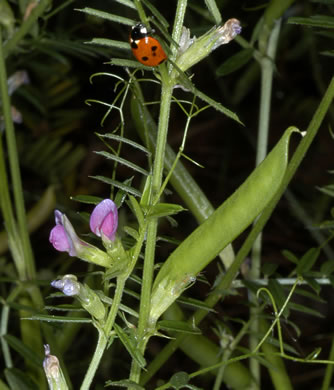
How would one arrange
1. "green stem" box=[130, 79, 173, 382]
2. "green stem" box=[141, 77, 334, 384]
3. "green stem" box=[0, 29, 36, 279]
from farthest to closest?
"green stem" box=[0, 29, 36, 279], "green stem" box=[141, 77, 334, 384], "green stem" box=[130, 79, 173, 382]

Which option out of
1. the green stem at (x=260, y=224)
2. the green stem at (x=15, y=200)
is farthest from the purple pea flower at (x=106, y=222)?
the green stem at (x=15, y=200)

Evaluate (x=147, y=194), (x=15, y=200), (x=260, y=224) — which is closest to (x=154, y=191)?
(x=147, y=194)

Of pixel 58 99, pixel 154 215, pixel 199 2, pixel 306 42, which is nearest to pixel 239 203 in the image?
pixel 154 215

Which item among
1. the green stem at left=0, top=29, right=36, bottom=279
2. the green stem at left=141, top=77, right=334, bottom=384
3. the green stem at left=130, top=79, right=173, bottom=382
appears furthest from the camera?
the green stem at left=0, top=29, right=36, bottom=279

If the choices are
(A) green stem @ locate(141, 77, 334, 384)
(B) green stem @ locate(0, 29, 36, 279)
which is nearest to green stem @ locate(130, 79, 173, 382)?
(A) green stem @ locate(141, 77, 334, 384)

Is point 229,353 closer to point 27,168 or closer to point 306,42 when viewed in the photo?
point 27,168

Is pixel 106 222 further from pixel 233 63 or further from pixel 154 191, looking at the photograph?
→ pixel 233 63

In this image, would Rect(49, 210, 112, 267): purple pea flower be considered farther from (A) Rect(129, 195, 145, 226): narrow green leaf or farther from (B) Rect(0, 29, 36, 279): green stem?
(B) Rect(0, 29, 36, 279): green stem
